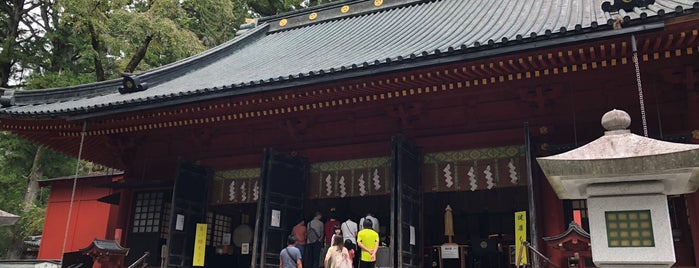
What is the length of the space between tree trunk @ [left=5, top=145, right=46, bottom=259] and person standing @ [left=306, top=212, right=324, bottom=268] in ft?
38.4

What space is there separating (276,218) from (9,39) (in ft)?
46.4

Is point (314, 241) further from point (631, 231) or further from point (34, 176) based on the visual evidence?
point (34, 176)

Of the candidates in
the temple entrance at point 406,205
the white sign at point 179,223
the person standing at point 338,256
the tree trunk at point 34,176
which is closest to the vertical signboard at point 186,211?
the white sign at point 179,223

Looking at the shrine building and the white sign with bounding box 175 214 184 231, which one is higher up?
the shrine building

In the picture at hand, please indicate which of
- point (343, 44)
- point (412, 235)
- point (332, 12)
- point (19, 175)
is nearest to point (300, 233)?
point (412, 235)

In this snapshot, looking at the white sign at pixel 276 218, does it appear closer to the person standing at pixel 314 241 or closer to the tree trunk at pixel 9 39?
the person standing at pixel 314 241

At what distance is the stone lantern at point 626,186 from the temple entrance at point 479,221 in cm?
753

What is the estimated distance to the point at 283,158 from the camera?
31.2ft

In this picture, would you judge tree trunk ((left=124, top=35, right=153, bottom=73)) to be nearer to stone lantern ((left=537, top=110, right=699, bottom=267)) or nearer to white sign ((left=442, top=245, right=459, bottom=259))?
white sign ((left=442, top=245, right=459, bottom=259))

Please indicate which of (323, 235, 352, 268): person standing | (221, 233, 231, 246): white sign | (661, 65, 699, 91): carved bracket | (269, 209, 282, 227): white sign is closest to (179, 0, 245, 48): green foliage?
(221, 233, 231, 246): white sign

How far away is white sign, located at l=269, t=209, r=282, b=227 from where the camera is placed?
9.14m

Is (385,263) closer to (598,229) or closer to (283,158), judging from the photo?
(283,158)

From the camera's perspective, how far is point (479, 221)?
1363 centimetres

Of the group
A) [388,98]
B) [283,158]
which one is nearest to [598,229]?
[388,98]
